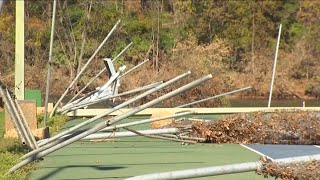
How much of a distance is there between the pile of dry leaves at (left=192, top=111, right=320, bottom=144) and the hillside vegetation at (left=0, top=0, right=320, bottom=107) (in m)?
19.2

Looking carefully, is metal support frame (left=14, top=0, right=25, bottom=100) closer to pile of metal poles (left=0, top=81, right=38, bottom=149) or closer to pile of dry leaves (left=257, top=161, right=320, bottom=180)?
pile of metal poles (left=0, top=81, right=38, bottom=149)

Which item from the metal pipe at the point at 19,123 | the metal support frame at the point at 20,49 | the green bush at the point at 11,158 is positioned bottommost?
the green bush at the point at 11,158

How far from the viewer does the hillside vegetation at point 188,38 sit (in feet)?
115

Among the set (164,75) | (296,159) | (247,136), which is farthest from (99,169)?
(164,75)

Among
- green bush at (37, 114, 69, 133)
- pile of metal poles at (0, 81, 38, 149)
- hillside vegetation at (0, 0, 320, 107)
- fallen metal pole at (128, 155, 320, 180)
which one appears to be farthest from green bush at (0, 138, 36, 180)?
hillside vegetation at (0, 0, 320, 107)

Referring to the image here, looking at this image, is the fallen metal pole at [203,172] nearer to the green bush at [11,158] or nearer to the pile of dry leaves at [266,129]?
the green bush at [11,158]

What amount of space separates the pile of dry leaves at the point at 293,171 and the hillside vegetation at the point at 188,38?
82.5 feet

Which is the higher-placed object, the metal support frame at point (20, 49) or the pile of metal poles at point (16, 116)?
the metal support frame at point (20, 49)

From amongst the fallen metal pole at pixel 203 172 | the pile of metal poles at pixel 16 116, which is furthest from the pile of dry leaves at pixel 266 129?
the fallen metal pole at pixel 203 172

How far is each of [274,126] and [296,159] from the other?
19.0 feet

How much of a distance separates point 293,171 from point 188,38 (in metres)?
34.3

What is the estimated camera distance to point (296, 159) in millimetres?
6098

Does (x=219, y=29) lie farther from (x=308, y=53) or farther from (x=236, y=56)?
(x=308, y=53)

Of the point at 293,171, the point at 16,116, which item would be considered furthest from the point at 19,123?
the point at 293,171
